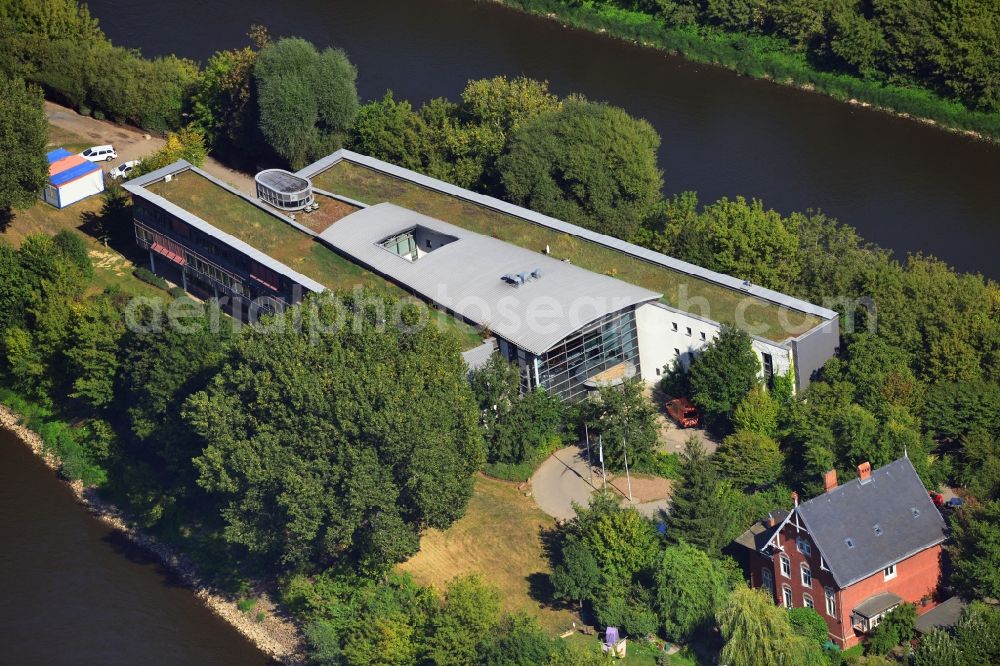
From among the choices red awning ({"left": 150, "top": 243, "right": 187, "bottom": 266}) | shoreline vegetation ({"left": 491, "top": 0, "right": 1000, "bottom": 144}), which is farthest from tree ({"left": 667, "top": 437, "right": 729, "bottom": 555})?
shoreline vegetation ({"left": 491, "top": 0, "right": 1000, "bottom": 144})

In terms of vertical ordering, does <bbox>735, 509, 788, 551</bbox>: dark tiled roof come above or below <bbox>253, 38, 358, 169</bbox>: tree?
below

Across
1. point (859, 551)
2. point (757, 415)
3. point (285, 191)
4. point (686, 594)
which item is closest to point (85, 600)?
point (285, 191)

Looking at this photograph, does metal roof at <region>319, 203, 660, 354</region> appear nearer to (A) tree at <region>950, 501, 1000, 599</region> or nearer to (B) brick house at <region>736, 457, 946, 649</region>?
(B) brick house at <region>736, 457, 946, 649</region>

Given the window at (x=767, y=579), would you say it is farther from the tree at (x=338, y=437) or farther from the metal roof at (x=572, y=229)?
the metal roof at (x=572, y=229)

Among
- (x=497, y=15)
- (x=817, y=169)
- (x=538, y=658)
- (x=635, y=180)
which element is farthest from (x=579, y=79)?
(x=538, y=658)

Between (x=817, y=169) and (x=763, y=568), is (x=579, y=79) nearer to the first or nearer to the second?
(x=817, y=169)

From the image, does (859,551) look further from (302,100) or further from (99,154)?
(99,154)

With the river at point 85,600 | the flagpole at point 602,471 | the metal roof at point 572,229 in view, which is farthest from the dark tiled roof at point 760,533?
the river at point 85,600
